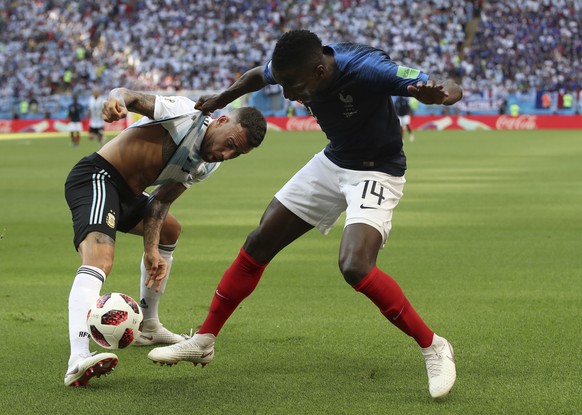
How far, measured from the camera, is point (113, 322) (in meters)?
6.08

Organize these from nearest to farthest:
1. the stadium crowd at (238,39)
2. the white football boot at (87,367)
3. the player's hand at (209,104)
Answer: the white football boot at (87,367)
the player's hand at (209,104)
the stadium crowd at (238,39)

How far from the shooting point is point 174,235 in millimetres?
7605

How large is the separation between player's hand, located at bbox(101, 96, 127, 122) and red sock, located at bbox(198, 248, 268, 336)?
1.29m

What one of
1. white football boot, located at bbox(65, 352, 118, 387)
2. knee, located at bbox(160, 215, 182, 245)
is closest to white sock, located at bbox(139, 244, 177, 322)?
knee, located at bbox(160, 215, 182, 245)

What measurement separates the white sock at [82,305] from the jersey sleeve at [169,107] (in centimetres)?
118

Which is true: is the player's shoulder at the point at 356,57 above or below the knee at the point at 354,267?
above

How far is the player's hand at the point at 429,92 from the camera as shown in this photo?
5469mm

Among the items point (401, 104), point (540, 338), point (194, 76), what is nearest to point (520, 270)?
point (540, 338)

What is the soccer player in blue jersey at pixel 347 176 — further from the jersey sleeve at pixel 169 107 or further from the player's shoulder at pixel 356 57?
the jersey sleeve at pixel 169 107

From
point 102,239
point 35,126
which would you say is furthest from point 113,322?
point 35,126

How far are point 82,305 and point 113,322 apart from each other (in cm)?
23

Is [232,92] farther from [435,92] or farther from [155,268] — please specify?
[435,92]

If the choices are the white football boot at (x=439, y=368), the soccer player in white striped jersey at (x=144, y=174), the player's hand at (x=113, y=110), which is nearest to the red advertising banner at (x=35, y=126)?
the soccer player in white striped jersey at (x=144, y=174)

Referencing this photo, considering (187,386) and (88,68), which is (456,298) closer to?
(187,386)
